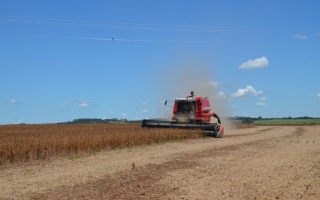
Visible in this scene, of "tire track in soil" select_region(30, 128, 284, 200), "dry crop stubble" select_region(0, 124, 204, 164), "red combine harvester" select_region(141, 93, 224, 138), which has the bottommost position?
"tire track in soil" select_region(30, 128, 284, 200)

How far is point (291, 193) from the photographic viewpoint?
8.15m

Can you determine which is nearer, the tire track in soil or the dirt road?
the tire track in soil

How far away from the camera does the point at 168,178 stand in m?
9.83

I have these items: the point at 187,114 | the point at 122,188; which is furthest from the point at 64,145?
the point at 187,114

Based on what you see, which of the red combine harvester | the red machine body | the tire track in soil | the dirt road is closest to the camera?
the tire track in soil

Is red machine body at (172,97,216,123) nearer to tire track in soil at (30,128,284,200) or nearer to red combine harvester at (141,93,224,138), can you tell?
red combine harvester at (141,93,224,138)

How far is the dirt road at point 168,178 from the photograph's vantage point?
324 inches

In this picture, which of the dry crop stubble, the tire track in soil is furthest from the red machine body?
the tire track in soil

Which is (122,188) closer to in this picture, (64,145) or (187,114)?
(64,145)

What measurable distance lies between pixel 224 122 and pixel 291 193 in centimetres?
3071

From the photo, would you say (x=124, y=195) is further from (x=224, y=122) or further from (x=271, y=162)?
(x=224, y=122)

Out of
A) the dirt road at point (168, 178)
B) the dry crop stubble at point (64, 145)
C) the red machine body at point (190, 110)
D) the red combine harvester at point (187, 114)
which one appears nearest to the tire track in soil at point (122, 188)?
the dirt road at point (168, 178)

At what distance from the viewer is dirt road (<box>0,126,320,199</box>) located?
324 inches

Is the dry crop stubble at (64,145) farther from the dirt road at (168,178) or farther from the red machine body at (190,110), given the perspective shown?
the red machine body at (190,110)
